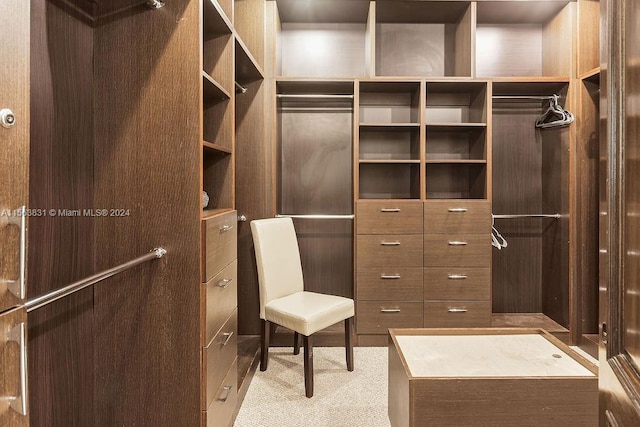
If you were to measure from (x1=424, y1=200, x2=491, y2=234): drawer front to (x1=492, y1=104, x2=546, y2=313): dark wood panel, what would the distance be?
512 mm

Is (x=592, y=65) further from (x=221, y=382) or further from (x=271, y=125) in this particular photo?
(x=221, y=382)

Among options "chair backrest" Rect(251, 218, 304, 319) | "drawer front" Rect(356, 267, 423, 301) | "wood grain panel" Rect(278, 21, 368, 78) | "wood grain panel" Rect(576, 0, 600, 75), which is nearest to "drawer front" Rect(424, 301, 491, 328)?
"drawer front" Rect(356, 267, 423, 301)

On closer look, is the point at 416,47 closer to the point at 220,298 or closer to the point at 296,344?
the point at 296,344

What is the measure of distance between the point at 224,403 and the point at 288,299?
861 mm

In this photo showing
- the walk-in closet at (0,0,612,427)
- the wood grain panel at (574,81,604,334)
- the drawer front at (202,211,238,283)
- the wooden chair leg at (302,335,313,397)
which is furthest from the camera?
the wood grain panel at (574,81,604,334)

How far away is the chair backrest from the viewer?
2.59m

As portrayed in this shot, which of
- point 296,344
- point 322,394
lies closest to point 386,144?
point 296,344

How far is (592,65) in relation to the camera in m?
2.92

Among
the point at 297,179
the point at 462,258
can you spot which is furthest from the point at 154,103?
the point at 462,258

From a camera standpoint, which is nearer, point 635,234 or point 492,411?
point 635,234

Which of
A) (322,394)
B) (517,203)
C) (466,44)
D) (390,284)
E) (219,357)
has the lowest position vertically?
(322,394)

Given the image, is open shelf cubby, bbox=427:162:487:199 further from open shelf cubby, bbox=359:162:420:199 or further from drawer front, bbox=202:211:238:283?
drawer front, bbox=202:211:238:283

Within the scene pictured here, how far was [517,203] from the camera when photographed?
3467 mm

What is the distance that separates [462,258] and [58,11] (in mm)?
2732
